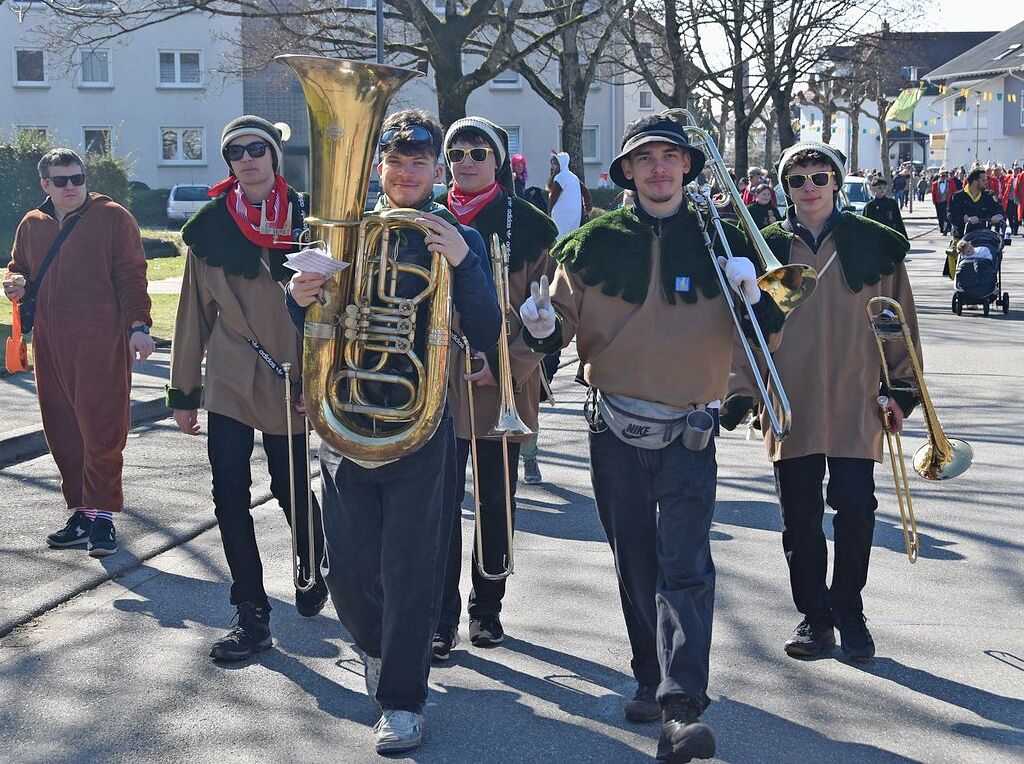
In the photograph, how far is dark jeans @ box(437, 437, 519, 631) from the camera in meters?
5.47

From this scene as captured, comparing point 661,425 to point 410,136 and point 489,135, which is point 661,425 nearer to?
point 410,136

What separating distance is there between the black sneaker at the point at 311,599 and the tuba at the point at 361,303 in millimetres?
1565

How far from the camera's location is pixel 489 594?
5.60 metres

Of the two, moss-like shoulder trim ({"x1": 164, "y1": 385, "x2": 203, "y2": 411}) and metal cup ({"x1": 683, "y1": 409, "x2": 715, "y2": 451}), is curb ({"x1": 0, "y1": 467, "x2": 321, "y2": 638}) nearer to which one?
moss-like shoulder trim ({"x1": 164, "y1": 385, "x2": 203, "y2": 411})

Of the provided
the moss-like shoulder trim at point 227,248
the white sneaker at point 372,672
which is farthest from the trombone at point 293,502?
the white sneaker at point 372,672

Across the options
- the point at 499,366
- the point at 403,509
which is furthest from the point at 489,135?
the point at 403,509

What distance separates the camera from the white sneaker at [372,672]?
465cm

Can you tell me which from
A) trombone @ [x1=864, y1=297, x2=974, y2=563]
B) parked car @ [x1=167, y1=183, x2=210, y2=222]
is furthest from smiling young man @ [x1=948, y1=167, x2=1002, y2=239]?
parked car @ [x1=167, y1=183, x2=210, y2=222]

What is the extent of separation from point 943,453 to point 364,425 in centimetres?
229

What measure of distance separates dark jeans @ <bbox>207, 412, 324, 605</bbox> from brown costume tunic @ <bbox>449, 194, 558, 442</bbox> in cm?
62

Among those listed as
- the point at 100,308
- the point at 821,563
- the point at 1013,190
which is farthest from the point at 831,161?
the point at 1013,190

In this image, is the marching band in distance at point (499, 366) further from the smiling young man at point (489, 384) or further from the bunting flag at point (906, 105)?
the bunting flag at point (906, 105)

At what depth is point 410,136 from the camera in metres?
4.43

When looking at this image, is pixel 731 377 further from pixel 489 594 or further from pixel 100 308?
pixel 100 308
